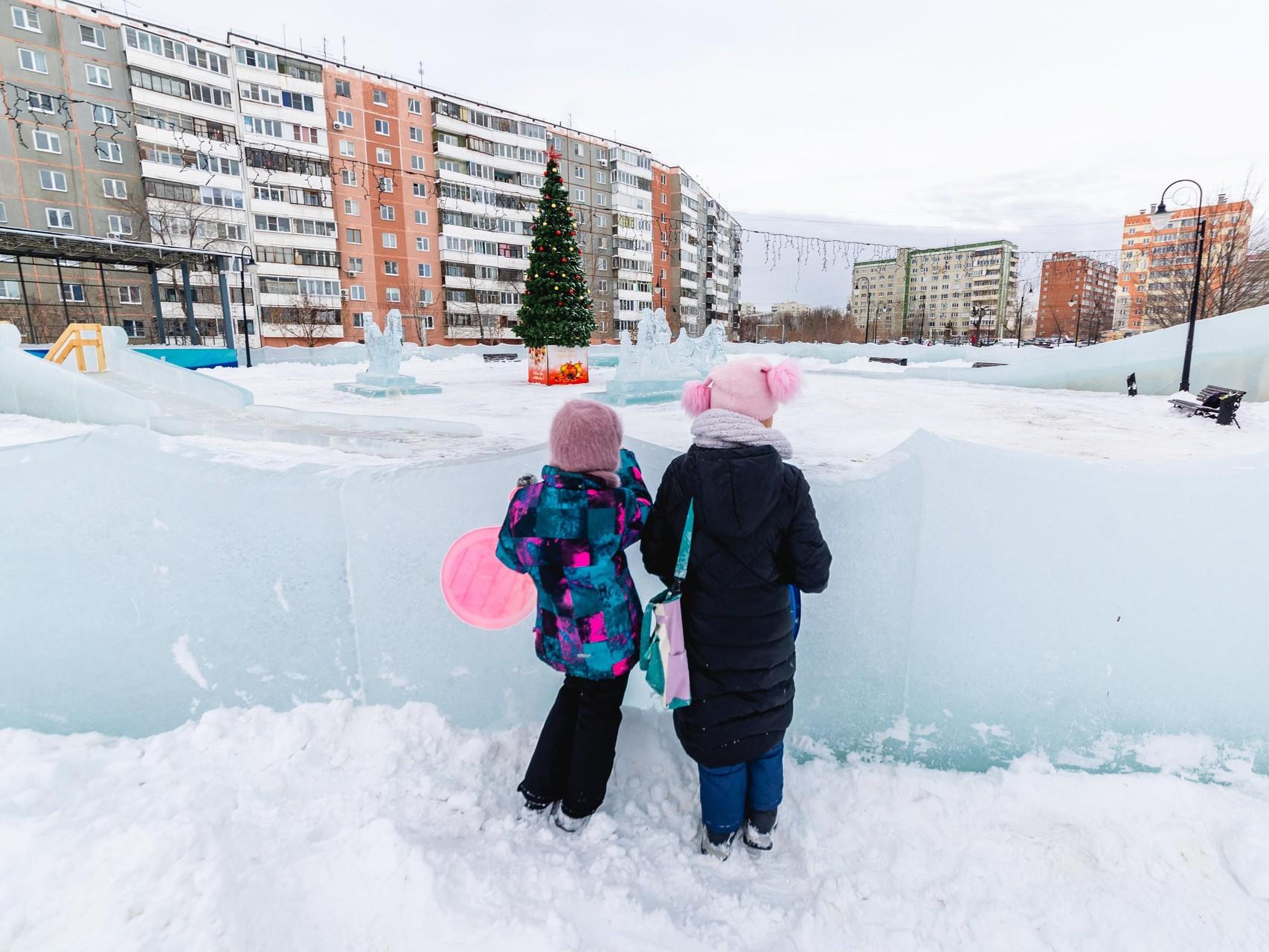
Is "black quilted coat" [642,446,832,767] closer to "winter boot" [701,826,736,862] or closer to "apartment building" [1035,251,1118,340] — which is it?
"winter boot" [701,826,736,862]

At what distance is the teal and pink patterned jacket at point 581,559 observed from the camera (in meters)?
2.12

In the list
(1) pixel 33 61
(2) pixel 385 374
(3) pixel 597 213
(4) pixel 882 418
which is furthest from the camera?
(3) pixel 597 213

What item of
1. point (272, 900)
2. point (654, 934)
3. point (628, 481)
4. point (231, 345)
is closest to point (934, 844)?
point (654, 934)

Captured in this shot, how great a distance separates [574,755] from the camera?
7.57ft

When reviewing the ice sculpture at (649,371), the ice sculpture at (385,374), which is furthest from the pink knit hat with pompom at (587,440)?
the ice sculpture at (385,374)

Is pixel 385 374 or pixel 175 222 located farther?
pixel 175 222

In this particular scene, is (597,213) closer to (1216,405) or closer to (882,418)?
(882,418)

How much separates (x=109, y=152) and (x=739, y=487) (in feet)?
153

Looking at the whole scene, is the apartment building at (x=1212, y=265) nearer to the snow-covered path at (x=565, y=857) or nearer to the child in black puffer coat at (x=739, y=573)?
the snow-covered path at (x=565, y=857)

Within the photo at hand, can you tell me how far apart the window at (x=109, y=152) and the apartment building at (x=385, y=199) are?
1049 cm

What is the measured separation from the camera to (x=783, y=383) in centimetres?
209

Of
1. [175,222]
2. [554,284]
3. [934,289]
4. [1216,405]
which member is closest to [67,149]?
[175,222]

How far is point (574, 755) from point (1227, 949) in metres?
1.97

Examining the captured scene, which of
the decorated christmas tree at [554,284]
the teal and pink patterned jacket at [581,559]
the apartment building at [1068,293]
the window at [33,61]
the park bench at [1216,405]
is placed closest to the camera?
the teal and pink patterned jacket at [581,559]
